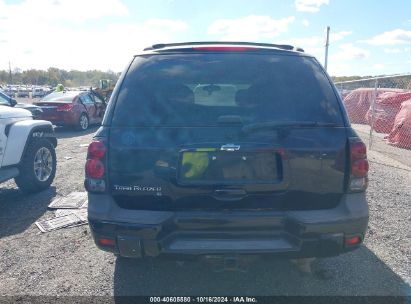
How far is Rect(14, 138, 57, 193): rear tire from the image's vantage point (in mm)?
5414

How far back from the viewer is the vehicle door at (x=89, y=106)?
44.6ft

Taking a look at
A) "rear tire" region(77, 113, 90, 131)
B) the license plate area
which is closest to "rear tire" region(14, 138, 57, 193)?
the license plate area

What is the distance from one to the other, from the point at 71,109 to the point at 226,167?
37.9 feet

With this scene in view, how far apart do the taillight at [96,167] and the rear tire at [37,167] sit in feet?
11.3

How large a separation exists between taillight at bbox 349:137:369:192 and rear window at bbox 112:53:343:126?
0.20m

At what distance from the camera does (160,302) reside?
110 inches

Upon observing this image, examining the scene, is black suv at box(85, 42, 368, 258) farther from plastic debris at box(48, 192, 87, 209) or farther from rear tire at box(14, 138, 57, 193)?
rear tire at box(14, 138, 57, 193)

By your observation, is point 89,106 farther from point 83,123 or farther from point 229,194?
point 229,194

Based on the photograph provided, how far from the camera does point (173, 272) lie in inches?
126

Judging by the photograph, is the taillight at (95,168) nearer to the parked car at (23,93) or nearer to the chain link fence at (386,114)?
the chain link fence at (386,114)

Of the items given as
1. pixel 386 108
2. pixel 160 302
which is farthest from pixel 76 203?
pixel 386 108

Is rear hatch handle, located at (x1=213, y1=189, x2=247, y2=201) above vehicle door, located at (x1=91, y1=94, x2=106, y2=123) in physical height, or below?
above

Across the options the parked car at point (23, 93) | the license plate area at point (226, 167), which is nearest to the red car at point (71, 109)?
the license plate area at point (226, 167)

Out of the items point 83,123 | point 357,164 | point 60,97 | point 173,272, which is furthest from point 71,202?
point 60,97
